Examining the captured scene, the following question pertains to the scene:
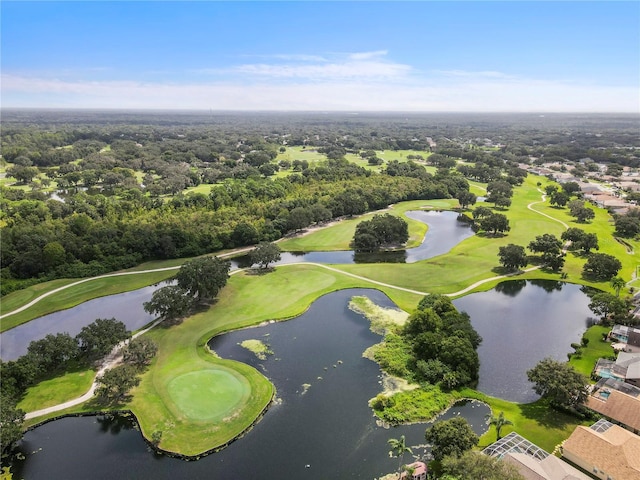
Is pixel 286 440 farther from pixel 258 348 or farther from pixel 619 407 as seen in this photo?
pixel 619 407

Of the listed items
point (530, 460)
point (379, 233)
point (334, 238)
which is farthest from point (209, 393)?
point (334, 238)

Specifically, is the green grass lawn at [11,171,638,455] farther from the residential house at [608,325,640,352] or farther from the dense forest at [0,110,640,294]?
the dense forest at [0,110,640,294]

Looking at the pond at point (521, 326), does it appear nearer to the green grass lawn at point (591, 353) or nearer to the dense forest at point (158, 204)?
the green grass lawn at point (591, 353)

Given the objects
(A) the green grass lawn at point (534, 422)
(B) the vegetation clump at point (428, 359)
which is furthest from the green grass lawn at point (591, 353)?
(B) the vegetation clump at point (428, 359)

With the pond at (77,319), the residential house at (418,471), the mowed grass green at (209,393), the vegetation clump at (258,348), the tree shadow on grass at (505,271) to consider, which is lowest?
the pond at (77,319)

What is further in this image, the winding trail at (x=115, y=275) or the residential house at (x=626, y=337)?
the residential house at (x=626, y=337)

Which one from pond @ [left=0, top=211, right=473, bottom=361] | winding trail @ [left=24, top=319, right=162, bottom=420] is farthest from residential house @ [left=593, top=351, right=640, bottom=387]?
winding trail @ [left=24, top=319, right=162, bottom=420]
